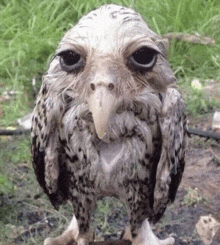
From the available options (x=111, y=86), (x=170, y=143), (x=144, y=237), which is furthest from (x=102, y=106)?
(x=144, y=237)

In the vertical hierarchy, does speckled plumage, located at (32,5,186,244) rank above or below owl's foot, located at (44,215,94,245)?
above

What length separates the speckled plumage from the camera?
162 cm

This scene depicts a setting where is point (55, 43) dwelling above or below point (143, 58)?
below

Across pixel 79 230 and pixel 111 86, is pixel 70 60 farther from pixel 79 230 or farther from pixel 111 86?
pixel 79 230

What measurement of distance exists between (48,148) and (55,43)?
10.1ft

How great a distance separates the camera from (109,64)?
159cm

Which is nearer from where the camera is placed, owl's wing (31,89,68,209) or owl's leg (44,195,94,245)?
owl's wing (31,89,68,209)

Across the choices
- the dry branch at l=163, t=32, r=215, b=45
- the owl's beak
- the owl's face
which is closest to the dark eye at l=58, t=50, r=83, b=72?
the owl's face

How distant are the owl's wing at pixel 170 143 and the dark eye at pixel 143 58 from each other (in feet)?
1.01

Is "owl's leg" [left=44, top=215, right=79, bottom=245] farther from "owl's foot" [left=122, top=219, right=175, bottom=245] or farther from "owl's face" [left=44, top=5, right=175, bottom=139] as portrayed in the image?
"owl's face" [left=44, top=5, right=175, bottom=139]

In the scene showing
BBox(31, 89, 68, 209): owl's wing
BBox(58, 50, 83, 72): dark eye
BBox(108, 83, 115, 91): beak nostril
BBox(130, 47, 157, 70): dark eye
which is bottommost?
BBox(31, 89, 68, 209): owl's wing

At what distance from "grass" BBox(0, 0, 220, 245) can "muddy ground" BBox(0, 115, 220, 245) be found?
829 mm

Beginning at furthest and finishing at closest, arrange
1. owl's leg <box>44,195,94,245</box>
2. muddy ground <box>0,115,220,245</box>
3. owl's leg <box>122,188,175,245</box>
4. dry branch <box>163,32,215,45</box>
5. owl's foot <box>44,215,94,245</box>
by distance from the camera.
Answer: dry branch <box>163,32,215,45</box> < muddy ground <box>0,115,220,245</box> < owl's foot <box>44,215,94,245</box> < owl's leg <box>44,195,94,245</box> < owl's leg <box>122,188,175,245</box>

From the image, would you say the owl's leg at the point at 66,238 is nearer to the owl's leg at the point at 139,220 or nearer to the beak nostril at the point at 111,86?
the owl's leg at the point at 139,220
